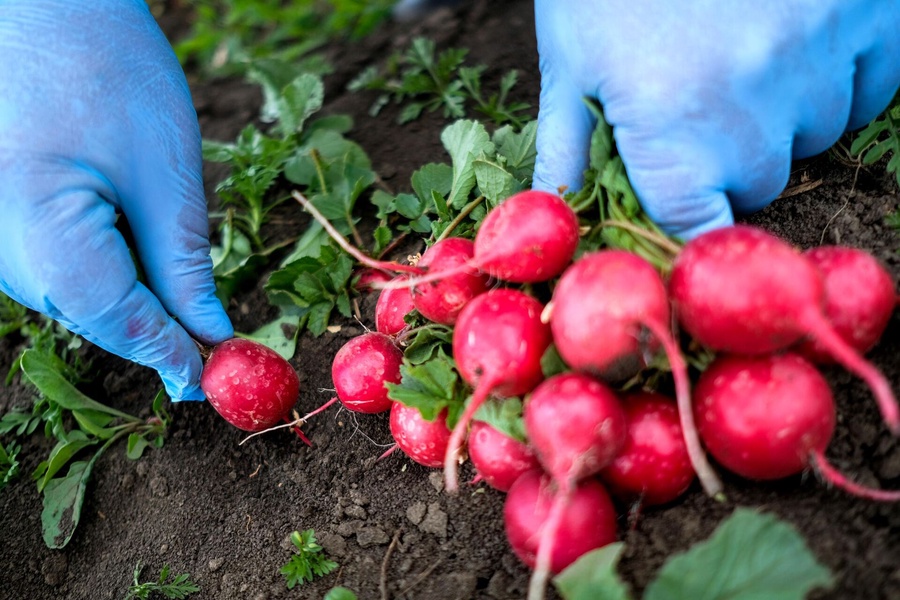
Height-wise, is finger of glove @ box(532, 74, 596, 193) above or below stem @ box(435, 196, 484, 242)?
above

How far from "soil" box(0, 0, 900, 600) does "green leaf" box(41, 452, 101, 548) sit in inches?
2.0

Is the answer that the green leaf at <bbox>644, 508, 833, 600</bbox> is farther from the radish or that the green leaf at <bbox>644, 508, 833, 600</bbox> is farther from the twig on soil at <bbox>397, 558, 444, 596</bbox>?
the twig on soil at <bbox>397, 558, 444, 596</bbox>

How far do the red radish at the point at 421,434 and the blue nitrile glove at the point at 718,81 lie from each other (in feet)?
2.42

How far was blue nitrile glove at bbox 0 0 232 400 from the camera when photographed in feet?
6.39

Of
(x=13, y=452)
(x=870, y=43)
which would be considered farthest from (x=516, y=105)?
(x=13, y=452)

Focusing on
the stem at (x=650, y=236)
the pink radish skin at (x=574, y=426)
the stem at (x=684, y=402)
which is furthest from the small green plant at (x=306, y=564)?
the stem at (x=650, y=236)

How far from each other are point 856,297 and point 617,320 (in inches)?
19.3

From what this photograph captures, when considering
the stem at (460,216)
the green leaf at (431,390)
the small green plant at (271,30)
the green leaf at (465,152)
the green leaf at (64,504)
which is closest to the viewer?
the green leaf at (431,390)

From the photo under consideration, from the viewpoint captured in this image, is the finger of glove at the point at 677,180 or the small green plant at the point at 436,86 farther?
the small green plant at the point at 436,86

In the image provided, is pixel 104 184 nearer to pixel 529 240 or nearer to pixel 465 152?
pixel 465 152

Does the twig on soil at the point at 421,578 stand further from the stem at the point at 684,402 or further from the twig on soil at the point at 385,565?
the stem at the point at 684,402

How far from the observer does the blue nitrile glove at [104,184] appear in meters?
1.95

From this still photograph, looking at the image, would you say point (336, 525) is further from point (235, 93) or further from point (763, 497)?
point (235, 93)

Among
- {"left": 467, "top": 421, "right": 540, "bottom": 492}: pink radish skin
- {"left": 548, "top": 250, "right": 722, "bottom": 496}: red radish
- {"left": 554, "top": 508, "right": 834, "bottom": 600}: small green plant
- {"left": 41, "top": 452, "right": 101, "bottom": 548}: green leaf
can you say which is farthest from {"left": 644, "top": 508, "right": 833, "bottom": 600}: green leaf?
{"left": 41, "top": 452, "right": 101, "bottom": 548}: green leaf
